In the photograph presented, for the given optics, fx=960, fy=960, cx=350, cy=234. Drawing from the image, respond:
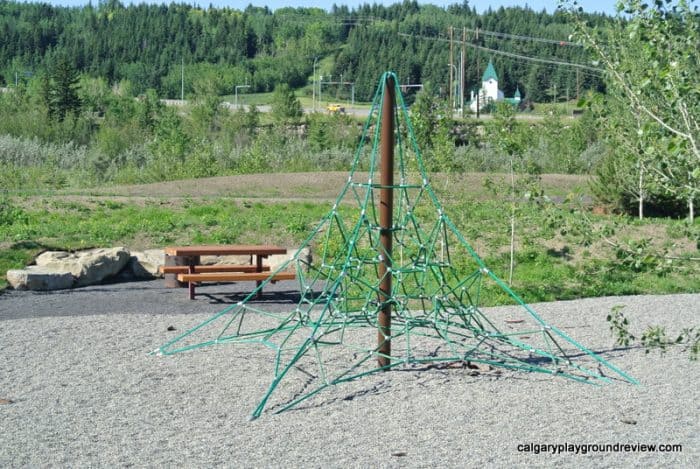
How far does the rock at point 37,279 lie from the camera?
11828 mm

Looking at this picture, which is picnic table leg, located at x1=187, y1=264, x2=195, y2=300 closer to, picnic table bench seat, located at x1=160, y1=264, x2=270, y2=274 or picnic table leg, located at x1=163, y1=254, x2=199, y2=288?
picnic table bench seat, located at x1=160, y1=264, x2=270, y2=274

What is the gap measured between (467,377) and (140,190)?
597 inches

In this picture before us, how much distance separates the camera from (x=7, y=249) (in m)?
13.4

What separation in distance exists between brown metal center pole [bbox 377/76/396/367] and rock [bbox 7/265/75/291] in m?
5.74

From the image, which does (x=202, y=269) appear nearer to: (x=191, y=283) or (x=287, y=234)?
(x=191, y=283)

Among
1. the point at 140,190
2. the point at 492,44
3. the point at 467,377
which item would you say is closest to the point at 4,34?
the point at 492,44

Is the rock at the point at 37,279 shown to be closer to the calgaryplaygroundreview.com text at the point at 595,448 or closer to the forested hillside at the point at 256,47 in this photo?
the calgaryplaygroundreview.com text at the point at 595,448

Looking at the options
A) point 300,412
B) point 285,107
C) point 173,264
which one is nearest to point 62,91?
point 285,107

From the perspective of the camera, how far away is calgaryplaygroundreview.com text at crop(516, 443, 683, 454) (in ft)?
17.9

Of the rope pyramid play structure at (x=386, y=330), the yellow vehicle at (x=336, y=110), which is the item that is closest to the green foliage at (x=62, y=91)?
the yellow vehicle at (x=336, y=110)

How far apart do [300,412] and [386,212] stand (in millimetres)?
1938

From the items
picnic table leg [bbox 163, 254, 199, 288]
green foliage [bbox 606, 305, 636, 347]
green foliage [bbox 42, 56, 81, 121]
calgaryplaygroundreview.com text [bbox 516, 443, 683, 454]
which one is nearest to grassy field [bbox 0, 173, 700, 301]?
picnic table leg [bbox 163, 254, 199, 288]

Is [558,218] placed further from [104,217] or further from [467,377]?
[104,217]

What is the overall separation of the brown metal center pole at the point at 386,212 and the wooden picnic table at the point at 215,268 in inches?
130
